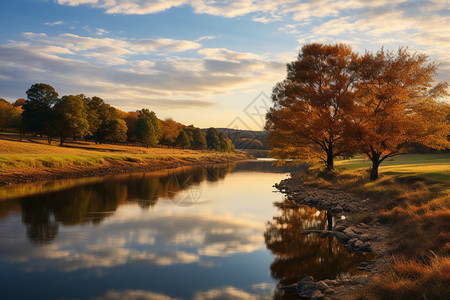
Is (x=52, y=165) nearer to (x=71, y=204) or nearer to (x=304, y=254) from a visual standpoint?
(x=71, y=204)

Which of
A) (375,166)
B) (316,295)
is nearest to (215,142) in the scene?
(375,166)

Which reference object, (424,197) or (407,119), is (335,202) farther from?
(407,119)

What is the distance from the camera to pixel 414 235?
1317 centimetres

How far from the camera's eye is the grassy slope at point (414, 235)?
25.8 feet

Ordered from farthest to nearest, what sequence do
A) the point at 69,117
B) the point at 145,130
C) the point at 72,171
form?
the point at 145,130 < the point at 69,117 < the point at 72,171

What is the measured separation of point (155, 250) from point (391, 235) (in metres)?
11.3

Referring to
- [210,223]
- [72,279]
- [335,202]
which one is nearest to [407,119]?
[335,202]

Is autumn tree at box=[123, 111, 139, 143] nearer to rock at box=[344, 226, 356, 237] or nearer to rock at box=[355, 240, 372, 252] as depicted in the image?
rock at box=[344, 226, 356, 237]

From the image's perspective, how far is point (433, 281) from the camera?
25.6ft

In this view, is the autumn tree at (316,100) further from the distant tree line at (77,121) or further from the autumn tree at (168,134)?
the autumn tree at (168,134)

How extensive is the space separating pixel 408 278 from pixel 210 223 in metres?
12.7

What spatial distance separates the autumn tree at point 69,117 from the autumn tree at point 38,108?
137 inches

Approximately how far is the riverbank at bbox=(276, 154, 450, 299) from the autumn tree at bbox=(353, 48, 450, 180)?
3.37 metres

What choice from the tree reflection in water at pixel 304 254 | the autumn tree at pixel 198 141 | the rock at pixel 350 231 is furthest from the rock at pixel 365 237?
the autumn tree at pixel 198 141
